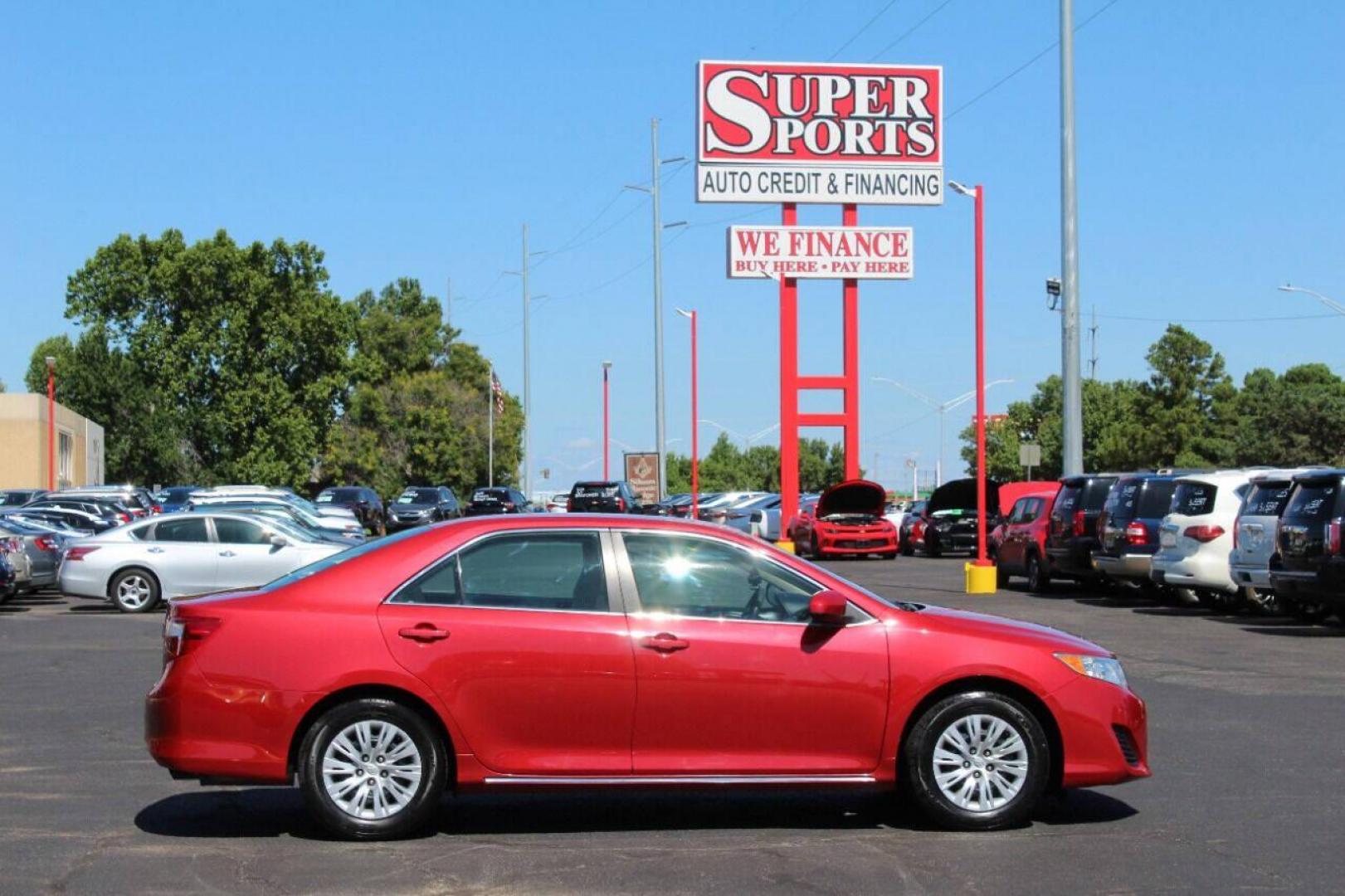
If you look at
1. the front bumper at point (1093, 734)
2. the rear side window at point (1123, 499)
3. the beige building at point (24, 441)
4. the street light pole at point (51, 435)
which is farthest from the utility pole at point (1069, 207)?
the beige building at point (24, 441)

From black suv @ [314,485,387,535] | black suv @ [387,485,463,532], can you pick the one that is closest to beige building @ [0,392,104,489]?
black suv @ [314,485,387,535]

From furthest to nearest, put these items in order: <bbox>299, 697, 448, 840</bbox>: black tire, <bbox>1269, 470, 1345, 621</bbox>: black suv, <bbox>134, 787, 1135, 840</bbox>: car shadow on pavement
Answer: <bbox>1269, 470, 1345, 621</bbox>: black suv → <bbox>134, 787, 1135, 840</bbox>: car shadow on pavement → <bbox>299, 697, 448, 840</bbox>: black tire

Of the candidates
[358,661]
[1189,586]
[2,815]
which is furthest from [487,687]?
[1189,586]

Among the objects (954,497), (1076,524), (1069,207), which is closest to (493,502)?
(954,497)

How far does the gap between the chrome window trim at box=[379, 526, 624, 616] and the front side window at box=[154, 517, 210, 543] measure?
17.0 m

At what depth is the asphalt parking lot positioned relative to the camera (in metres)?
7.01

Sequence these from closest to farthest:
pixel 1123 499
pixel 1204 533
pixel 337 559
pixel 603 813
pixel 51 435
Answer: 1. pixel 337 559
2. pixel 603 813
3. pixel 1204 533
4. pixel 1123 499
5. pixel 51 435

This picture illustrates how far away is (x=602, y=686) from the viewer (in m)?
7.66

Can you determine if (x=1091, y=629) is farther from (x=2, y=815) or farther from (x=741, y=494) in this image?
(x=741, y=494)

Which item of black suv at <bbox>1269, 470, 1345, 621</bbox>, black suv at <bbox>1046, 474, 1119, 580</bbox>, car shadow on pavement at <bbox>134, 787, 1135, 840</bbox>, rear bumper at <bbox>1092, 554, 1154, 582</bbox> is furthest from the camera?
black suv at <bbox>1046, 474, 1119, 580</bbox>

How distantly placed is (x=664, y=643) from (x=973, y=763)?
1591 millimetres

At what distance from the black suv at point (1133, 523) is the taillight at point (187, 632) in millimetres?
17077

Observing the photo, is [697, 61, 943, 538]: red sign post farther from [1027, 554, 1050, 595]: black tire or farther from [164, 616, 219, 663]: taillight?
[164, 616, 219, 663]: taillight

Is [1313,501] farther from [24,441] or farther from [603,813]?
[24,441]
